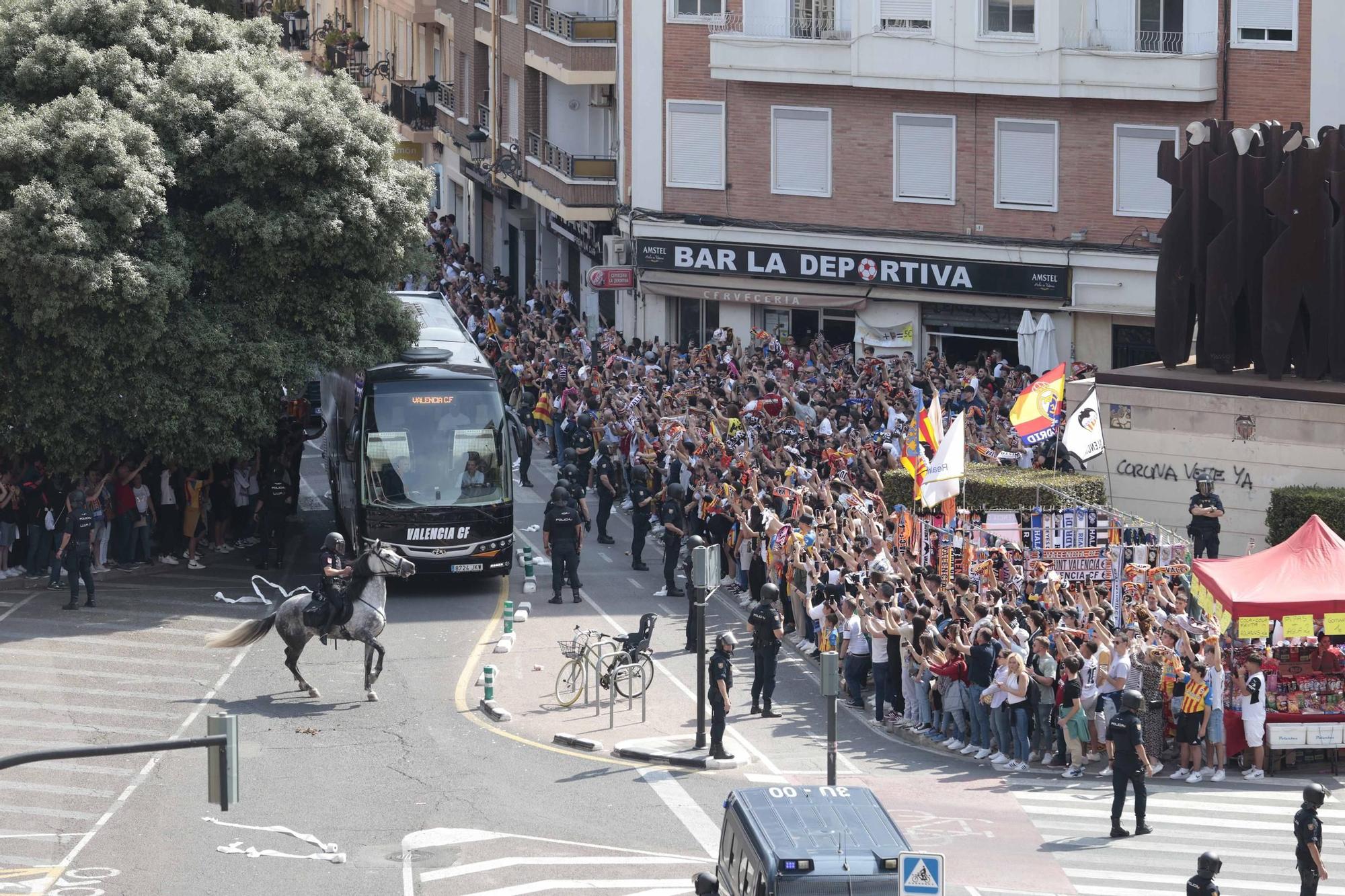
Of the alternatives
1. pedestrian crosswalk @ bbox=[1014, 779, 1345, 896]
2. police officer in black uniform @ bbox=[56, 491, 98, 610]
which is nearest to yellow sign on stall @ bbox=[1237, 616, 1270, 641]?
pedestrian crosswalk @ bbox=[1014, 779, 1345, 896]

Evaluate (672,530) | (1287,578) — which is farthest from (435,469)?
(1287,578)

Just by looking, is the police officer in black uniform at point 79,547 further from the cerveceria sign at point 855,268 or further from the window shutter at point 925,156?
the window shutter at point 925,156

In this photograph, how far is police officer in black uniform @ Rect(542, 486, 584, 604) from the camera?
28.7 metres

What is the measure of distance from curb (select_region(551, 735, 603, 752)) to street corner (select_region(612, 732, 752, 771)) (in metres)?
0.20

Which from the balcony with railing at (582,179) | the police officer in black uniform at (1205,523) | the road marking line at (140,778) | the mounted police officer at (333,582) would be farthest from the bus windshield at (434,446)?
the balcony with railing at (582,179)

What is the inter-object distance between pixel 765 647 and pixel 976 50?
2121cm

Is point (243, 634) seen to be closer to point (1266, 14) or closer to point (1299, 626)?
point (1299, 626)

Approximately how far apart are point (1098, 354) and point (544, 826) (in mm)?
23951

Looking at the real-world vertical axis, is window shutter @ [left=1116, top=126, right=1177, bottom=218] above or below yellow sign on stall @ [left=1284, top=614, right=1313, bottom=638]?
above

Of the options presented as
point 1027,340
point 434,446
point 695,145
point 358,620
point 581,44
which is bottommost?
point 358,620

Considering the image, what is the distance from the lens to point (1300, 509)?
94.5 ft

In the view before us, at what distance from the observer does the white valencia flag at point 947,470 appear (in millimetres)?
27109

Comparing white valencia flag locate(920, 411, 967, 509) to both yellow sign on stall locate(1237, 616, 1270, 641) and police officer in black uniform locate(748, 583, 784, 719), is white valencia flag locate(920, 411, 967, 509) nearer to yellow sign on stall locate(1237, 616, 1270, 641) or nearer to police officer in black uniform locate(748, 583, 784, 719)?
police officer in black uniform locate(748, 583, 784, 719)

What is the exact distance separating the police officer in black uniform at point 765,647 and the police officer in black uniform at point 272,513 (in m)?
10.1
